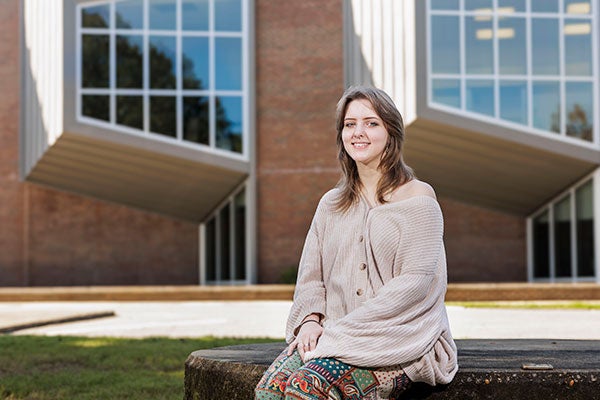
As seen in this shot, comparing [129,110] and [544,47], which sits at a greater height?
[544,47]

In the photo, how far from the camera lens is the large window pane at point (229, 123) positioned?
1082 inches

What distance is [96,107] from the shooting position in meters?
26.4

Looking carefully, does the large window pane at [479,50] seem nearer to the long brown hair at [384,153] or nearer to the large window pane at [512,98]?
the large window pane at [512,98]

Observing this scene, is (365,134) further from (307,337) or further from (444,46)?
(444,46)

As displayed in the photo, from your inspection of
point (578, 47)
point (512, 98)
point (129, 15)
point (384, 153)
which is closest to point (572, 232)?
point (512, 98)

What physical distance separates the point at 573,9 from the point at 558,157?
3.86 meters

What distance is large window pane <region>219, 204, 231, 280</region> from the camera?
3042 centimetres

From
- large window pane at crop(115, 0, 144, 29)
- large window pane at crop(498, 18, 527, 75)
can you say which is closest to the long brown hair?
large window pane at crop(498, 18, 527, 75)

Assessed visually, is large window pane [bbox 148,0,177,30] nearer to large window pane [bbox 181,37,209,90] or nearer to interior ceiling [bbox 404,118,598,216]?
large window pane [bbox 181,37,209,90]

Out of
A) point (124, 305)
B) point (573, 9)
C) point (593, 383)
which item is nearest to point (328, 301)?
point (593, 383)

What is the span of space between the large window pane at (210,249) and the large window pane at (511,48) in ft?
39.0

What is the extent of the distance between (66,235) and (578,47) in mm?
18063

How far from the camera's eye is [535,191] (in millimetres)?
27547

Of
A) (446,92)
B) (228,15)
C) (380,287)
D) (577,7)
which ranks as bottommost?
(380,287)
